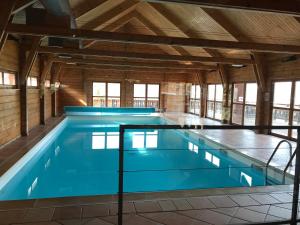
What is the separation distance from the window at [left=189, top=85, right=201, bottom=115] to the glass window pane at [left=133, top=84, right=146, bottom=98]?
275 centimetres

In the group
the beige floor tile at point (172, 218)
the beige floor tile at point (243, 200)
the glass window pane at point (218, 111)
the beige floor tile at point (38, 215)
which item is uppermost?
the glass window pane at point (218, 111)

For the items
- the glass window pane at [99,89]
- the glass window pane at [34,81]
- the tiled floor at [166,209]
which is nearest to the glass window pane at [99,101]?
the glass window pane at [99,89]

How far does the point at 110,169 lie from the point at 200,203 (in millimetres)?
2923

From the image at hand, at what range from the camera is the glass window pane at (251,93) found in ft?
28.9

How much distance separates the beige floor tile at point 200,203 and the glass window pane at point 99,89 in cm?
1201

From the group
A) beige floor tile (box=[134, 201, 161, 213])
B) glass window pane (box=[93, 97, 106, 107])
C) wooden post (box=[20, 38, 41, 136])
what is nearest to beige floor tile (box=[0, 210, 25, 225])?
beige floor tile (box=[134, 201, 161, 213])

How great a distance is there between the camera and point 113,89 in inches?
554

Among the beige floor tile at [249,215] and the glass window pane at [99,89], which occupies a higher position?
the glass window pane at [99,89]

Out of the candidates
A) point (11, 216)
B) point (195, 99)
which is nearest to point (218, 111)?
point (195, 99)

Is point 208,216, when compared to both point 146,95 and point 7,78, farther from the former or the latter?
point 146,95

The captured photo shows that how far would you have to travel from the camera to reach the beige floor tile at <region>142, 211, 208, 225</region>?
79.5 inches

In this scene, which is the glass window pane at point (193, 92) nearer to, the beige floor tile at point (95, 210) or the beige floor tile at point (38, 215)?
the beige floor tile at point (95, 210)

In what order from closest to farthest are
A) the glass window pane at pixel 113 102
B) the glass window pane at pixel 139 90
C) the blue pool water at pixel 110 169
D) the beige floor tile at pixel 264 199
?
the beige floor tile at pixel 264 199
the blue pool water at pixel 110 169
the glass window pane at pixel 113 102
the glass window pane at pixel 139 90

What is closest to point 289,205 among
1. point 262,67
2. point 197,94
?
point 262,67
